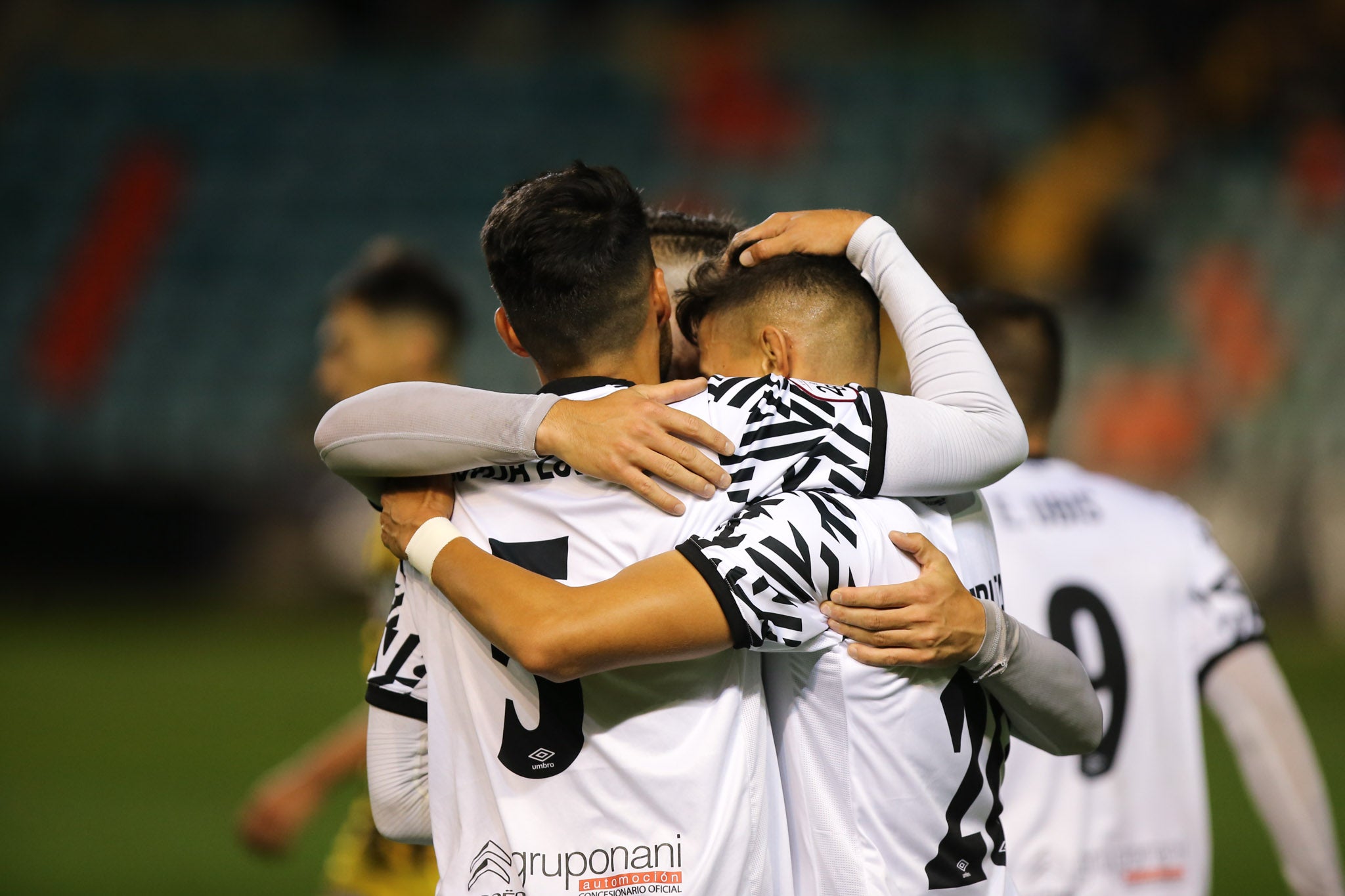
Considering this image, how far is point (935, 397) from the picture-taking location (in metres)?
2.11

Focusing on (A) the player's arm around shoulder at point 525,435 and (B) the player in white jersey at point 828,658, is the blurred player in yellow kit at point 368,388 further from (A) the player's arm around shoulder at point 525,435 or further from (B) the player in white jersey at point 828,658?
(B) the player in white jersey at point 828,658

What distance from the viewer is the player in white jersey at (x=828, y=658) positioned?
→ 1.77 metres

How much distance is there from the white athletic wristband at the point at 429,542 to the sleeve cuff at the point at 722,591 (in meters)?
0.37

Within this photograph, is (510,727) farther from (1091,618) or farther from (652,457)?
(1091,618)

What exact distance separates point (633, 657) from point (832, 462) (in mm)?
400

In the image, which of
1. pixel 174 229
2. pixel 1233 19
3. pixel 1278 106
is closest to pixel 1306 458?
pixel 1278 106

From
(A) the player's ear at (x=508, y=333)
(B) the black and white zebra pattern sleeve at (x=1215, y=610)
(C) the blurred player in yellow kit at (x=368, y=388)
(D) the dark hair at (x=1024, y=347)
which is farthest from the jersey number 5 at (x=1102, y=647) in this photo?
(C) the blurred player in yellow kit at (x=368, y=388)

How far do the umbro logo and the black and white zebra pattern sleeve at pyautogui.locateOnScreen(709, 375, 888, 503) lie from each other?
0.60 meters

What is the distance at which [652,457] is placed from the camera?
6.06ft

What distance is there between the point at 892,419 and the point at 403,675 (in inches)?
33.3

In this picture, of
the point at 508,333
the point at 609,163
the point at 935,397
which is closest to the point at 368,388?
the point at 508,333

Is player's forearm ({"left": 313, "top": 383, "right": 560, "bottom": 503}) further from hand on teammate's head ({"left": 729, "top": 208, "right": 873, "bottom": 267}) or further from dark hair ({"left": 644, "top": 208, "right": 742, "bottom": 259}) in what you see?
dark hair ({"left": 644, "top": 208, "right": 742, "bottom": 259})

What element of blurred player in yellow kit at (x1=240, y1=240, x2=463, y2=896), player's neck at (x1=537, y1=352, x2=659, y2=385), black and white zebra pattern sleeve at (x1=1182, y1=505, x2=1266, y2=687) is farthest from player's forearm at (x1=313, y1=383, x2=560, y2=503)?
black and white zebra pattern sleeve at (x1=1182, y1=505, x2=1266, y2=687)

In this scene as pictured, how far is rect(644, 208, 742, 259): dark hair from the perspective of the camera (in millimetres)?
2598
